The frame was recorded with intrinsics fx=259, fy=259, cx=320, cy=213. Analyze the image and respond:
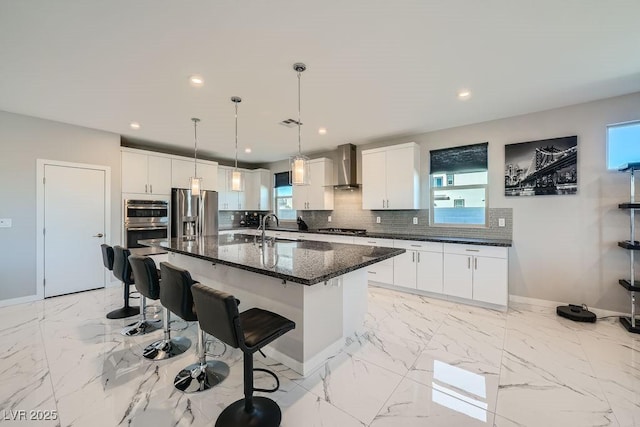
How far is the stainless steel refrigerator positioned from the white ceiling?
1.79 meters

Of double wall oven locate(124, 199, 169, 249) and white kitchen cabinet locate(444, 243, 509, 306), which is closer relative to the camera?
white kitchen cabinet locate(444, 243, 509, 306)

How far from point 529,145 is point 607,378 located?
2787 mm

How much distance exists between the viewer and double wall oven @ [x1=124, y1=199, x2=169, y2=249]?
449cm

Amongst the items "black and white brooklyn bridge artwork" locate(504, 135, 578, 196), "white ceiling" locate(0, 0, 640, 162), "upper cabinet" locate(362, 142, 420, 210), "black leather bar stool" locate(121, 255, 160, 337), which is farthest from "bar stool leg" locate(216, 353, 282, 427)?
"black and white brooklyn bridge artwork" locate(504, 135, 578, 196)

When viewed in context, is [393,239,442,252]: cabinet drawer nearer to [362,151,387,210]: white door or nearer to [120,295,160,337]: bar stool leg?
[362,151,387,210]: white door

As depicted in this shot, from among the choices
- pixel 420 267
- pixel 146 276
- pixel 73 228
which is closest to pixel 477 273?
pixel 420 267

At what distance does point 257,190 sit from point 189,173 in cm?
186

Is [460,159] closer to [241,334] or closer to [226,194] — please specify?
[241,334]

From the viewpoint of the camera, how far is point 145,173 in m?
4.75

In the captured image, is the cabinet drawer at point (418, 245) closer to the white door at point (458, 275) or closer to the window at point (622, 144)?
the white door at point (458, 275)

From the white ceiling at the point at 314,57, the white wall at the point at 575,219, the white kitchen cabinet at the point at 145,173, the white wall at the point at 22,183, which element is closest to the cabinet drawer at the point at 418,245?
the white wall at the point at 575,219

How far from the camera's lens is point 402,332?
2.83 m

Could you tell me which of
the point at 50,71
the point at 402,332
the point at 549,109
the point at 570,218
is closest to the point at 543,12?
the point at 549,109

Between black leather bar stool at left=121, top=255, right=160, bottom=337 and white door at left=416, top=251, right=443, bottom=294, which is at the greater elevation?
black leather bar stool at left=121, top=255, right=160, bottom=337
